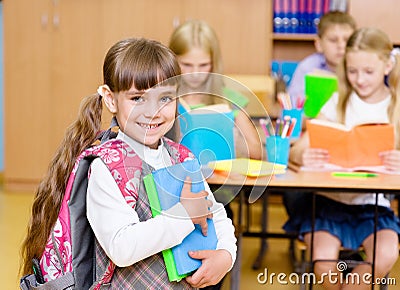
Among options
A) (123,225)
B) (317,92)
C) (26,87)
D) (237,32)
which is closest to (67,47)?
(26,87)

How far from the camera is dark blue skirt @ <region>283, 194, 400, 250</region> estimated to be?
7.31 feet

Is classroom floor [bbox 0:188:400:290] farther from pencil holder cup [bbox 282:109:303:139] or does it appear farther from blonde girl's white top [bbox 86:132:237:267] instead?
blonde girl's white top [bbox 86:132:237:267]

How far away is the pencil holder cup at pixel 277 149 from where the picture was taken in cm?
203

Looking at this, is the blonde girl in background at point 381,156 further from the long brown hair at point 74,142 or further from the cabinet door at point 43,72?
the cabinet door at point 43,72

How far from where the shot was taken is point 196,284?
4.52ft

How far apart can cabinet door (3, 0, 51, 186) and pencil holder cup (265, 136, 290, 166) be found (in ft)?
8.89

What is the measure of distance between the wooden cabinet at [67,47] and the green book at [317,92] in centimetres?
154

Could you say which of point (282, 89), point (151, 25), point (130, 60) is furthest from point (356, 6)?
point (130, 60)

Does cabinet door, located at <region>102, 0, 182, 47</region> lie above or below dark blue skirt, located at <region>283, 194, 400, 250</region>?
above

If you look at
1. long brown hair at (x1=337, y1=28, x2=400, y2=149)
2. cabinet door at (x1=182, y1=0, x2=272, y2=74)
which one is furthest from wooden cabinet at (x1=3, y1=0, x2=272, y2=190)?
long brown hair at (x1=337, y1=28, x2=400, y2=149)

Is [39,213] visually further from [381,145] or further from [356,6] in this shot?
[356,6]

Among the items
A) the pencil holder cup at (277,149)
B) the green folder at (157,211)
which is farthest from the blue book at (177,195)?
the pencil holder cup at (277,149)

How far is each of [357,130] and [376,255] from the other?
0.42 m

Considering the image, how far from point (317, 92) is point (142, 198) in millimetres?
1508
